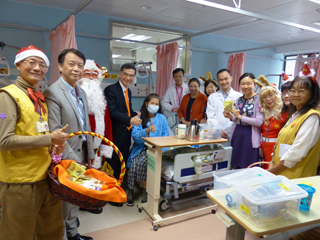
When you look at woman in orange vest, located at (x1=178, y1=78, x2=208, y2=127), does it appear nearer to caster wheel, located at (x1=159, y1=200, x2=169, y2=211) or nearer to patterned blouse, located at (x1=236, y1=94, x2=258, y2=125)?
patterned blouse, located at (x1=236, y1=94, x2=258, y2=125)

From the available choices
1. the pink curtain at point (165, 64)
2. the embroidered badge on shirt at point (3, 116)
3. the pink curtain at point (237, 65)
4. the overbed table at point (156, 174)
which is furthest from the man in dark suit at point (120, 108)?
the pink curtain at point (237, 65)

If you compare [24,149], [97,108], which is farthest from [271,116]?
[24,149]

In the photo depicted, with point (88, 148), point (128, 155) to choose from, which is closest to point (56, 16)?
point (128, 155)

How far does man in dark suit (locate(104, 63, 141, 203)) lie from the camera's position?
272 cm

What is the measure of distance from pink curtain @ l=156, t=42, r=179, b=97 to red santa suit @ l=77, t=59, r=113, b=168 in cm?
215

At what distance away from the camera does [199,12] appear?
417 centimetres

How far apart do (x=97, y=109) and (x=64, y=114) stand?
2.56ft

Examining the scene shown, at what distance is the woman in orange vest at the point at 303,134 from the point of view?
164 cm

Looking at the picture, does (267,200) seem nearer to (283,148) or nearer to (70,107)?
(283,148)

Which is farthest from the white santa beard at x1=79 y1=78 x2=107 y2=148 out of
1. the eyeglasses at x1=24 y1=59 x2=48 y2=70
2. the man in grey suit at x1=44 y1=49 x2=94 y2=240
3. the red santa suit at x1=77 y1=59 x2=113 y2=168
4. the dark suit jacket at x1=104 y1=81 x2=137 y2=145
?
the eyeglasses at x1=24 y1=59 x2=48 y2=70

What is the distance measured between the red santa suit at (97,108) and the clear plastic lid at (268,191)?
5.76 feet

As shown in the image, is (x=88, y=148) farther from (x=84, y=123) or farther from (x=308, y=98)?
(x=308, y=98)

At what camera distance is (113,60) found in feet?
16.0

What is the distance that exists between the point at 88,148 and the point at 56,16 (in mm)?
3360
